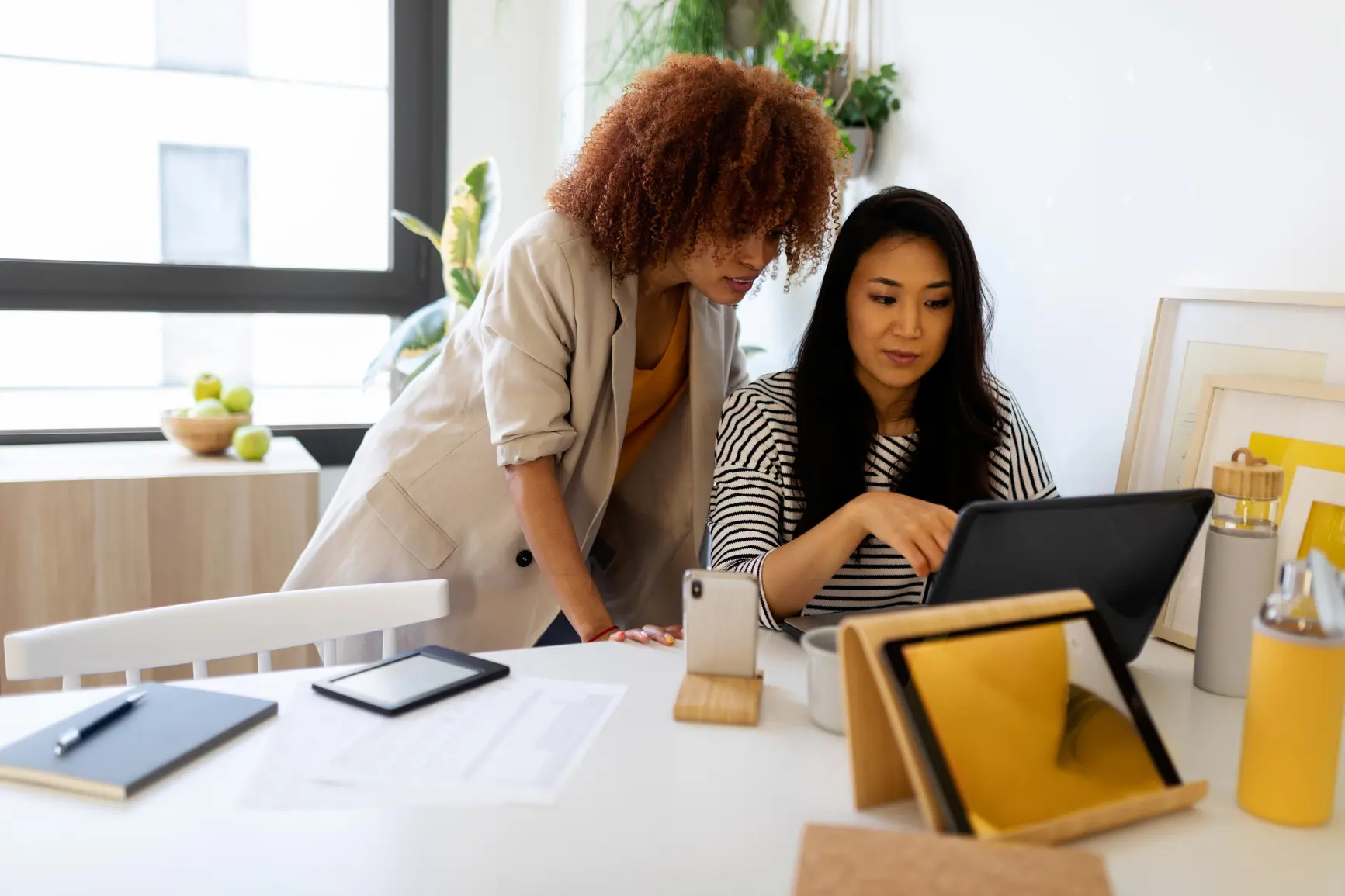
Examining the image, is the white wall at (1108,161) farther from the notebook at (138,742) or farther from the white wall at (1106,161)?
the notebook at (138,742)

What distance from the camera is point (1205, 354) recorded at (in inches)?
49.5

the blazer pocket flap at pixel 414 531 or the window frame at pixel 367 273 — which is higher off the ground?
the window frame at pixel 367 273

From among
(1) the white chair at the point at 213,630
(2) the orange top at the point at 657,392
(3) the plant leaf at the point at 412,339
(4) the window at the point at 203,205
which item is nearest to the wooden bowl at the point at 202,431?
(3) the plant leaf at the point at 412,339

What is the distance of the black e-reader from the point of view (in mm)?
961

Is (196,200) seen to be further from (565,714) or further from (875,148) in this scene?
(565,714)

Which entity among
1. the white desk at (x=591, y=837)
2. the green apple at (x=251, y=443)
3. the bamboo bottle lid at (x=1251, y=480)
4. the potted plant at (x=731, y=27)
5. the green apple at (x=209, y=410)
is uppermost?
the potted plant at (x=731, y=27)

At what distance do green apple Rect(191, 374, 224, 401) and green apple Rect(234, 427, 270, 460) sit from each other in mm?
182

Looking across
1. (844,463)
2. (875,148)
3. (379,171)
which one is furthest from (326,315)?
(844,463)

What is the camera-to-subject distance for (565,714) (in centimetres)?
96

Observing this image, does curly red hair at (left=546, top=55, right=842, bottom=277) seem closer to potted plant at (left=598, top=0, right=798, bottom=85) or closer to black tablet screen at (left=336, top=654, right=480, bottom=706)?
black tablet screen at (left=336, top=654, right=480, bottom=706)

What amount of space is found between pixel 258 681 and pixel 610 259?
27.7 inches

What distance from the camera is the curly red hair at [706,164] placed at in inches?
53.0

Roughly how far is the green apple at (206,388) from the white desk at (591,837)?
182 cm

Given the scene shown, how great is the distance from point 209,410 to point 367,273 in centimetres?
66
